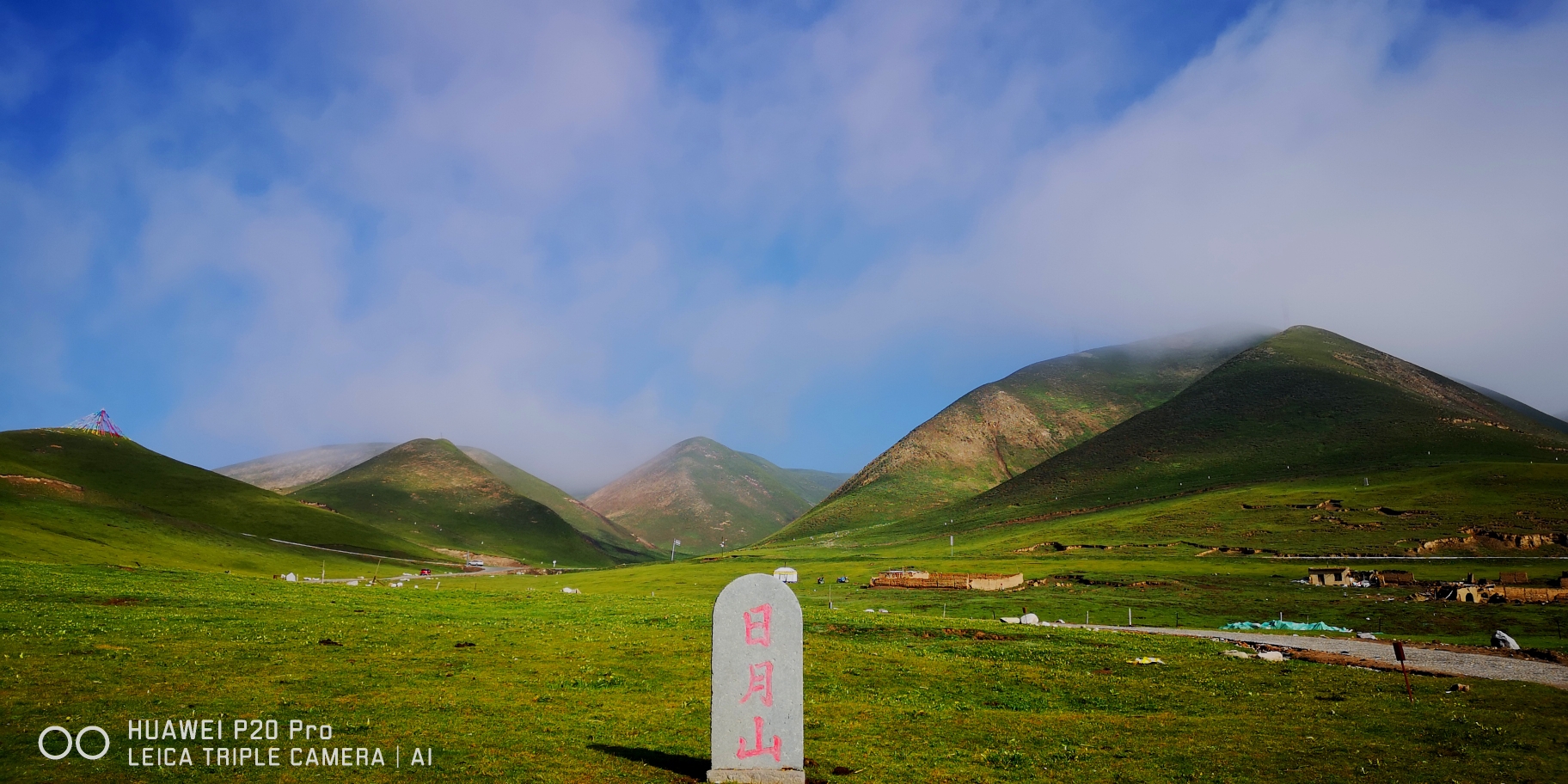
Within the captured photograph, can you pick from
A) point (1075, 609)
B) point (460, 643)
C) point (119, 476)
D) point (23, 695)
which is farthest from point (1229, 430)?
point (119, 476)

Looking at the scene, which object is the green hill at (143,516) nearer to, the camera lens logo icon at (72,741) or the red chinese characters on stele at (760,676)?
the camera lens logo icon at (72,741)

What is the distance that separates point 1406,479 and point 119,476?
814ft

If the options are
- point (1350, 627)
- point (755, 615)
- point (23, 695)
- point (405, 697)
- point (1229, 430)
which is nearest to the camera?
point (755, 615)

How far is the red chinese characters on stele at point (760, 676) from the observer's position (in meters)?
13.8

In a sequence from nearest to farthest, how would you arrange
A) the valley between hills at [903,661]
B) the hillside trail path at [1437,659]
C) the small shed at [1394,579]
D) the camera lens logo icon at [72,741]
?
the camera lens logo icon at [72,741]
the valley between hills at [903,661]
the hillside trail path at [1437,659]
the small shed at [1394,579]

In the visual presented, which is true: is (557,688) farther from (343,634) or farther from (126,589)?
(126,589)

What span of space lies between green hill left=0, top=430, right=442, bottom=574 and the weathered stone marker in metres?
72.7

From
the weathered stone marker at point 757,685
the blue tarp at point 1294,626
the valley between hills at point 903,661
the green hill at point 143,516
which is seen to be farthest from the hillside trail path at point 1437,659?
the green hill at point 143,516

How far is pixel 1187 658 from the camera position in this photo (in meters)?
29.3

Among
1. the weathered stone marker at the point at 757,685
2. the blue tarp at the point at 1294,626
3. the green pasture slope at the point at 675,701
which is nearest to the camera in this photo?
the weathered stone marker at the point at 757,685

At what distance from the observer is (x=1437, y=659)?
3212 cm

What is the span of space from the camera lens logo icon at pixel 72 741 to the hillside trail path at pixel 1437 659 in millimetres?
36511

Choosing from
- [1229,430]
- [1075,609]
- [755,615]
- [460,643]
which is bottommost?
[1075,609]

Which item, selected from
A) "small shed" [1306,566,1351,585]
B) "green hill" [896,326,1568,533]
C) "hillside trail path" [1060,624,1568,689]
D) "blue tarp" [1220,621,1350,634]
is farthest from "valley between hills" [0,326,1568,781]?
"green hill" [896,326,1568,533]
